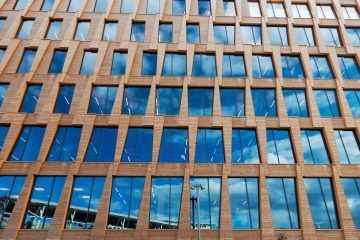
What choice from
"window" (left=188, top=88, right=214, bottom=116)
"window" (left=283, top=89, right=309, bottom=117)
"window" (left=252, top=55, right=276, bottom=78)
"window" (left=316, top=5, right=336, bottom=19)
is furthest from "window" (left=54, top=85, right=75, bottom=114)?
"window" (left=316, top=5, right=336, bottom=19)

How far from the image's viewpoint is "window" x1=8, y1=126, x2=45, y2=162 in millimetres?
24281

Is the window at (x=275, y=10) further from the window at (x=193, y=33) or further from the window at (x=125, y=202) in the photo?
the window at (x=125, y=202)

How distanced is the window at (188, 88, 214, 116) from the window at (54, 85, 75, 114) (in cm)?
1061

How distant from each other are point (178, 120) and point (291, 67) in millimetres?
12602

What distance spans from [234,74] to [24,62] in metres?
19.9

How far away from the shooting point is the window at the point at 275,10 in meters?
32.7

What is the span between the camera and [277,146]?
25.5m

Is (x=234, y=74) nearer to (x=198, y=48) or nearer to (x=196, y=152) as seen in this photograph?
(x=198, y=48)

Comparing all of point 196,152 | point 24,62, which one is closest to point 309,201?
point 196,152

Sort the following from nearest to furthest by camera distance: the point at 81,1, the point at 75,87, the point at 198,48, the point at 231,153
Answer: the point at 231,153 < the point at 75,87 < the point at 198,48 < the point at 81,1

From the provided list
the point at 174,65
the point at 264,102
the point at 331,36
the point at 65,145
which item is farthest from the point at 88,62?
the point at 331,36

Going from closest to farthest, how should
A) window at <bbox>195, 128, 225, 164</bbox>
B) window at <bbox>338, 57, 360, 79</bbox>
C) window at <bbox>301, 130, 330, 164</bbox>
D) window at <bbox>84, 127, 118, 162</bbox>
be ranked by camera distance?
window at <bbox>84, 127, 118, 162</bbox>
window at <bbox>195, 128, 225, 164</bbox>
window at <bbox>301, 130, 330, 164</bbox>
window at <bbox>338, 57, 360, 79</bbox>

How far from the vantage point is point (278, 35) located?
31.2m

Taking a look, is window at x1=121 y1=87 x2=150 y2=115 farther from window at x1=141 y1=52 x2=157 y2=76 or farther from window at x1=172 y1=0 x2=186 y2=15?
window at x1=172 y1=0 x2=186 y2=15
